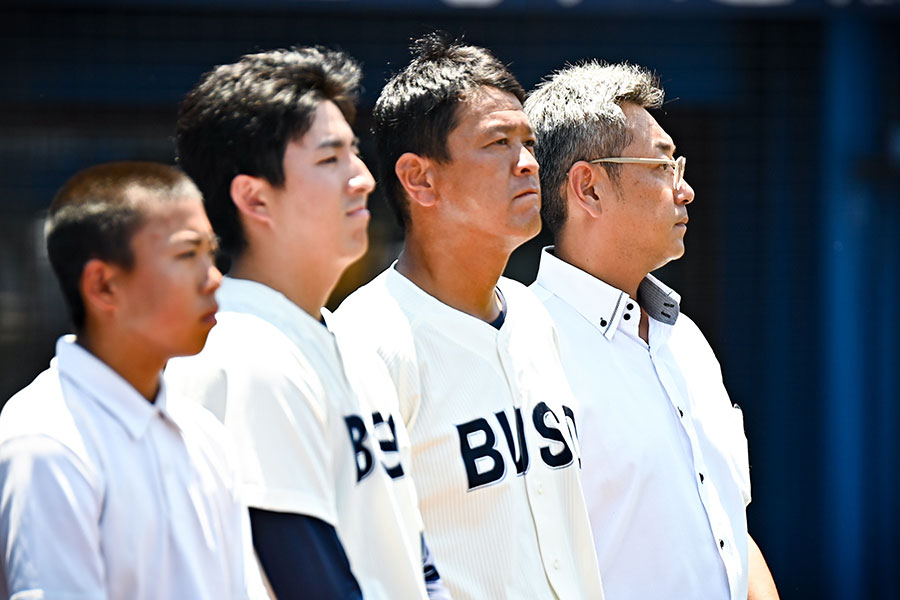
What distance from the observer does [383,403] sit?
2.11 metres

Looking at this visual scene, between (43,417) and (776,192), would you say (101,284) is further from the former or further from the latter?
(776,192)

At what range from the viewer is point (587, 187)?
3021 millimetres

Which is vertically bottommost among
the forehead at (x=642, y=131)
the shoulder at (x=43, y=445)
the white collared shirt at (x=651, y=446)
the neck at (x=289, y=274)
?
the white collared shirt at (x=651, y=446)

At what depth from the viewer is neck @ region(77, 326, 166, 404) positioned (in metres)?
1.78

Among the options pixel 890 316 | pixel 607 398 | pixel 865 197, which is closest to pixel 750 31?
pixel 865 197

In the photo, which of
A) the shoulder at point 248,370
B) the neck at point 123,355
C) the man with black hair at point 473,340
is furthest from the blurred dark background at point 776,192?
the neck at point 123,355

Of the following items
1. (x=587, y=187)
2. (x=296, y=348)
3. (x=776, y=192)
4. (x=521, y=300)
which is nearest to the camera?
(x=296, y=348)

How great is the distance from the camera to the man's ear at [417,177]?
2576 millimetres

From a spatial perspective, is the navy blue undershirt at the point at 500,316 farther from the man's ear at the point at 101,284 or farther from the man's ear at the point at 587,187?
the man's ear at the point at 101,284

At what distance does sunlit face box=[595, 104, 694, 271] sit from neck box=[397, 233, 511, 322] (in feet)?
1.70

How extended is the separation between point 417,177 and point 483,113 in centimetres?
19

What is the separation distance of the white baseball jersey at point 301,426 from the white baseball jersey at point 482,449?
0.32 m

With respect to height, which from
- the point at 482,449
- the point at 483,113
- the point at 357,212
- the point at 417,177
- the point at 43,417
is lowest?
the point at 482,449

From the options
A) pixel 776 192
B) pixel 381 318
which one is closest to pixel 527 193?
pixel 381 318
